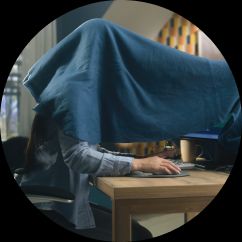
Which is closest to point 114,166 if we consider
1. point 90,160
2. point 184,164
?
point 90,160

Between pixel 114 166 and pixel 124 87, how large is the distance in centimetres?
17

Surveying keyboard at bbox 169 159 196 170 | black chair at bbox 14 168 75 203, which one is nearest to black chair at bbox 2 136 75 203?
black chair at bbox 14 168 75 203

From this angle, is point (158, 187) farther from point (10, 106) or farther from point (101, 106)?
point (10, 106)

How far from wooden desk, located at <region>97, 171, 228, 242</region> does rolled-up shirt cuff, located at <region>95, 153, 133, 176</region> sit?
15 mm

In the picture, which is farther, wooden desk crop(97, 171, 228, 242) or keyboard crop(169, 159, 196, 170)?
keyboard crop(169, 159, 196, 170)

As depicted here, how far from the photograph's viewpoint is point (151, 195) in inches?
29.6

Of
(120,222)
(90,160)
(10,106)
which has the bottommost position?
(120,222)

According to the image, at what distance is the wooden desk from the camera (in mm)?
741

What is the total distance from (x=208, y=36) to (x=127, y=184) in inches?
15.2

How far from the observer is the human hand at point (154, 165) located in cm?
81

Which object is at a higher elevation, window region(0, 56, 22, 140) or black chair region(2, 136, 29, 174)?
window region(0, 56, 22, 140)

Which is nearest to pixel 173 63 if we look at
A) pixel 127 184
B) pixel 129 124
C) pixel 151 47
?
pixel 151 47

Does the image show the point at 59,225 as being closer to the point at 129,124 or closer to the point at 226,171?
the point at 129,124

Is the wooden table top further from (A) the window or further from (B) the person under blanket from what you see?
(A) the window
